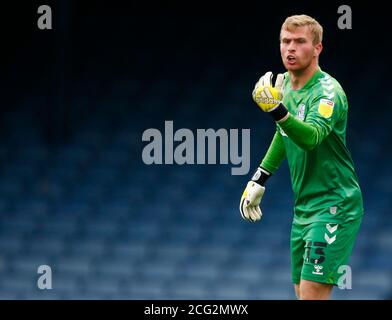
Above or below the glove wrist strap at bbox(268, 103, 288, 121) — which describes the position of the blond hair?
above

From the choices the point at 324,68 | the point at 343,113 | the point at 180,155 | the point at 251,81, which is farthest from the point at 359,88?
the point at 343,113

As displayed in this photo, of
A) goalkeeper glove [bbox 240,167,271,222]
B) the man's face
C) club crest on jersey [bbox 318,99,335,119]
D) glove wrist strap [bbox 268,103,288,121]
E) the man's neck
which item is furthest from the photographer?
goalkeeper glove [bbox 240,167,271,222]

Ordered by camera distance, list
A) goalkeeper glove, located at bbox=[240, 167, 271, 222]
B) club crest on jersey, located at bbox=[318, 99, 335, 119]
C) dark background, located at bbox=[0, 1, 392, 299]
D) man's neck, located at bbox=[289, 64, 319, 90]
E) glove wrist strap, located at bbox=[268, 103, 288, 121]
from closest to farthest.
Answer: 1. glove wrist strap, located at bbox=[268, 103, 288, 121]
2. club crest on jersey, located at bbox=[318, 99, 335, 119]
3. man's neck, located at bbox=[289, 64, 319, 90]
4. goalkeeper glove, located at bbox=[240, 167, 271, 222]
5. dark background, located at bbox=[0, 1, 392, 299]

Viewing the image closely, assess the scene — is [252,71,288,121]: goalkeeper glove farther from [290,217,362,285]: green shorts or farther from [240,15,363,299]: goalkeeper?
[290,217,362,285]: green shorts

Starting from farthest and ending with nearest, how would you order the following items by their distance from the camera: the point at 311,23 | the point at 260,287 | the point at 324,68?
the point at 324,68 → the point at 260,287 → the point at 311,23

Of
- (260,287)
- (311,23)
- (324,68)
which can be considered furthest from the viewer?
(324,68)

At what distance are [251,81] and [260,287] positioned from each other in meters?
1.91

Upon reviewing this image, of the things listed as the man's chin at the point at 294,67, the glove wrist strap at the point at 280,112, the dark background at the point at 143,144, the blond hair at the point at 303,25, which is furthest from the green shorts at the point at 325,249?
the dark background at the point at 143,144

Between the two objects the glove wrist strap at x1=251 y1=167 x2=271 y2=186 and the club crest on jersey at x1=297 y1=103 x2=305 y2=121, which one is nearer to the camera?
the club crest on jersey at x1=297 y1=103 x2=305 y2=121

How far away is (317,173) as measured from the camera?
5.23 meters

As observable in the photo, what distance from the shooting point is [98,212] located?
385 inches

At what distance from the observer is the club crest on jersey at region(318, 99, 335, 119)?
5047 mm

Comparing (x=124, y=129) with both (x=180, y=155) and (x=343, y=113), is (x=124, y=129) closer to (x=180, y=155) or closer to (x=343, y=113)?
(x=180, y=155)

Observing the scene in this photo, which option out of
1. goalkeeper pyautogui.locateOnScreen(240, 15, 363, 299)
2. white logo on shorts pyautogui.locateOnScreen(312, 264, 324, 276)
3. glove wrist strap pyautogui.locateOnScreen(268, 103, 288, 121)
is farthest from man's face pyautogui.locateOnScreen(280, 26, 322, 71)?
white logo on shorts pyautogui.locateOnScreen(312, 264, 324, 276)
